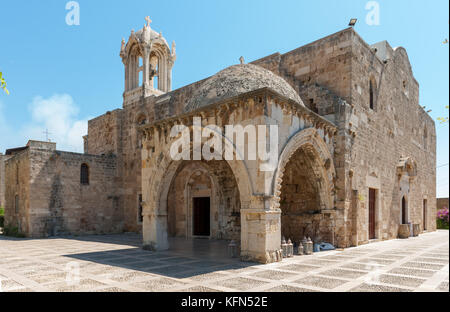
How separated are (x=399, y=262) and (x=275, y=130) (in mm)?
4446

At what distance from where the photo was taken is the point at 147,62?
1828 centimetres

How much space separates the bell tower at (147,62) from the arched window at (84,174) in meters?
4.38

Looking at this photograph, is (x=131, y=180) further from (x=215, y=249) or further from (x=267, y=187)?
(x=267, y=187)

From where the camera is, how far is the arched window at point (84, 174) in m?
17.1

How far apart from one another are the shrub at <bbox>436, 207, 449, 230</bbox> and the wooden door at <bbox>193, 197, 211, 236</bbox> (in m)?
19.8

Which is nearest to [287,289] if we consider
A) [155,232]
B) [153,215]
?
[155,232]

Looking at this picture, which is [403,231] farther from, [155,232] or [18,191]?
[18,191]

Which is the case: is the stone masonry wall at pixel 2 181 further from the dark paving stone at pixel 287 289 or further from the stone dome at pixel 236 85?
the dark paving stone at pixel 287 289

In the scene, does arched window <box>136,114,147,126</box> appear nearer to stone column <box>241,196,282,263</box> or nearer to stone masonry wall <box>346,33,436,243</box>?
stone masonry wall <box>346,33,436,243</box>

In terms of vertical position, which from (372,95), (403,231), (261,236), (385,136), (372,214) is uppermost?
(372,95)

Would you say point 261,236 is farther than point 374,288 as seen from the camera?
Yes

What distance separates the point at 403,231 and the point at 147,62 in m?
15.4

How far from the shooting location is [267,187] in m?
7.72

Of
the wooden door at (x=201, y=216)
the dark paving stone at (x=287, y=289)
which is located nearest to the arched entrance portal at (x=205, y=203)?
the wooden door at (x=201, y=216)
